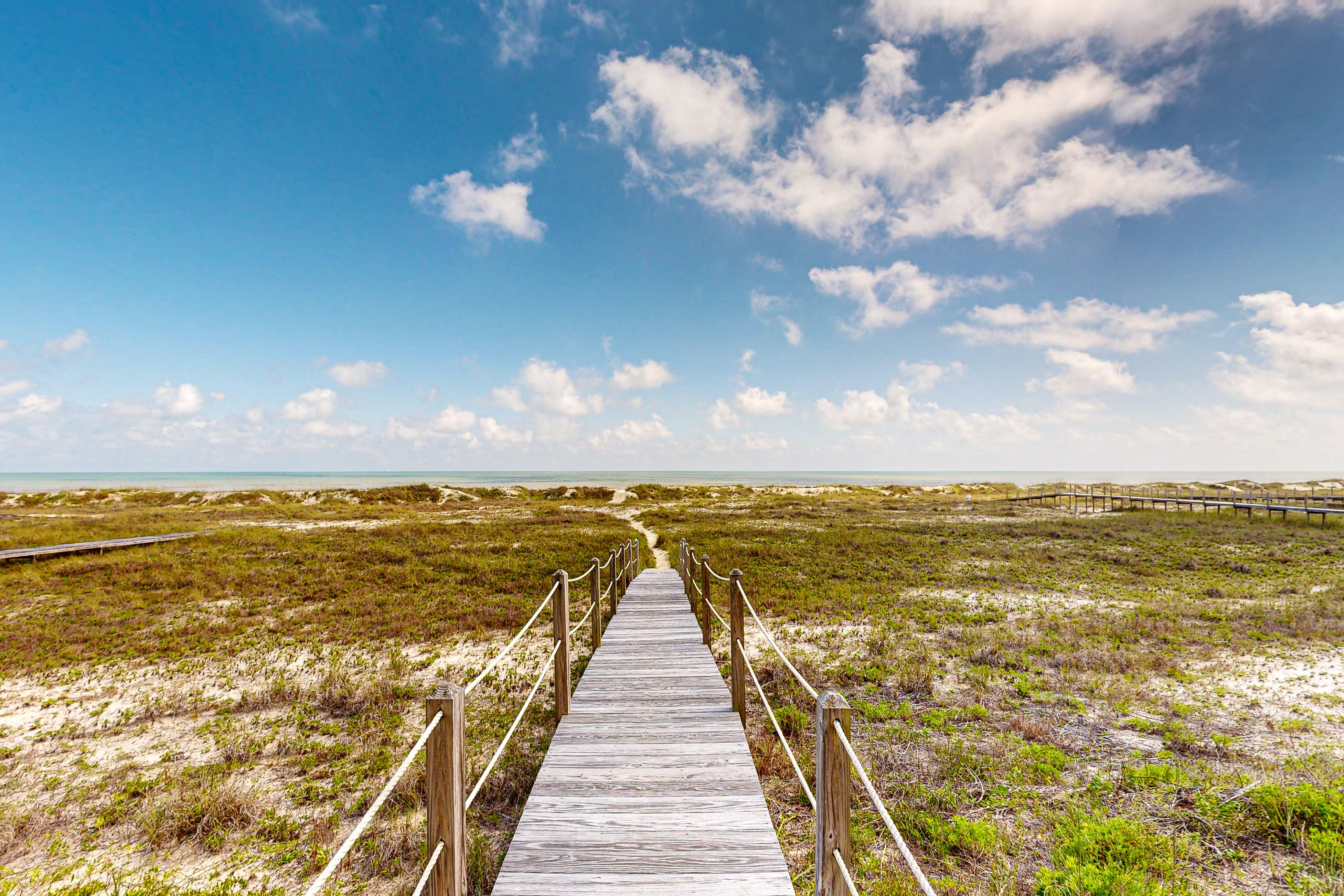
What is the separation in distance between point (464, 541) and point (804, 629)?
54.2ft

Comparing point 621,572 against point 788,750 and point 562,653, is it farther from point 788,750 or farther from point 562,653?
point 788,750

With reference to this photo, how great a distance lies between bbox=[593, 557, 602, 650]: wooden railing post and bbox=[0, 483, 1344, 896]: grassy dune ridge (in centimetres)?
57

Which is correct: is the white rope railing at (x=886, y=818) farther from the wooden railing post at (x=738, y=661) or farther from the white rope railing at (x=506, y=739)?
the wooden railing post at (x=738, y=661)

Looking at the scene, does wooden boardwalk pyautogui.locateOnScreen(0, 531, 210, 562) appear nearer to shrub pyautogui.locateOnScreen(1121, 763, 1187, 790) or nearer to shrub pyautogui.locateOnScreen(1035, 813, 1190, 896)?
shrub pyautogui.locateOnScreen(1035, 813, 1190, 896)

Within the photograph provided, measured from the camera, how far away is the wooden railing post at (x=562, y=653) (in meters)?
5.62

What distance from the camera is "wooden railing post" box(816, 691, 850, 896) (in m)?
2.59

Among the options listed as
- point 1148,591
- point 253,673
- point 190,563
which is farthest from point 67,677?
point 1148,591

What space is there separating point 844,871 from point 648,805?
2084mm

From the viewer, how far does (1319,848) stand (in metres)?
3.97

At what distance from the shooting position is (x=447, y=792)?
111 inches

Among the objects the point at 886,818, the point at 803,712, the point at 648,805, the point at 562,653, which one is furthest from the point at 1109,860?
the point at 562,653

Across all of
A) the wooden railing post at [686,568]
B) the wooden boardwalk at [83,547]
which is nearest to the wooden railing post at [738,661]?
the wooden railing post at [686,568]

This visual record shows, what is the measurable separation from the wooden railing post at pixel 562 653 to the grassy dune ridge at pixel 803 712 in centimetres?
69

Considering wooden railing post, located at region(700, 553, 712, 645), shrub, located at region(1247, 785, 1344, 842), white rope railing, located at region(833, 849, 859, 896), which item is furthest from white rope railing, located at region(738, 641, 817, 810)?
shrub, located at region(1247, 785, 1344, 842)
